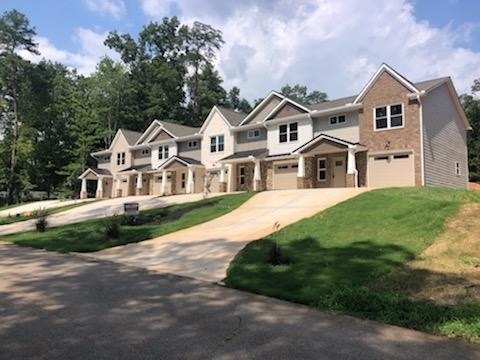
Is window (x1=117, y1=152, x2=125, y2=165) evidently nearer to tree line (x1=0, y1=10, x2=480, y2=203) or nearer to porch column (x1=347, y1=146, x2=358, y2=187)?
tree line (x1=0, y1=10, x2=480, y2=203)

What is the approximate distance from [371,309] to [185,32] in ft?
212

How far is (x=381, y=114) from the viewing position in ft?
85.7

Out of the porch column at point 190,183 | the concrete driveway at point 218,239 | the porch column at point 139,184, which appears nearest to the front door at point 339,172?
the concrete driveway at point 218,239

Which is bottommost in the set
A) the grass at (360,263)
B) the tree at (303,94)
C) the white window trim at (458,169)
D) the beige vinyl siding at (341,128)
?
the grass at (360,263)

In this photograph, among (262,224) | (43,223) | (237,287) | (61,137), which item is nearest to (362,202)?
(262,224)

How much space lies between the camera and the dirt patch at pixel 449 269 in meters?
7.27

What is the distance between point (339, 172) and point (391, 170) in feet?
11.8

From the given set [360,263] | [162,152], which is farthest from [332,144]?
[162,152]

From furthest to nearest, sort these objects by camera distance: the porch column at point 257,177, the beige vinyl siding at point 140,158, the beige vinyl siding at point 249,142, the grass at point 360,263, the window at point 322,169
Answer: the beige vinyl siding at point 140,158, the beige vinyl siding at point 249,142, the porch column at point 257,177, the window at point 322,169, the grass at point 360,263

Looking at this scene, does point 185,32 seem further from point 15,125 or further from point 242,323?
point 242,323

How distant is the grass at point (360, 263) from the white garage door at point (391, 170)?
8866 millimetres

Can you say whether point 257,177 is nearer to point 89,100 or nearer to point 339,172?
point 339,172

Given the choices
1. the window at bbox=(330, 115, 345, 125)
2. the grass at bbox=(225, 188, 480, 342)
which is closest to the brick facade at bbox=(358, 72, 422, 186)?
the window at bbox=(330, 115, 345, 125)

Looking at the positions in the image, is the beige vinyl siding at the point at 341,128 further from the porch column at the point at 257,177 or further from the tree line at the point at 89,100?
the tree line at the point at 89,100
